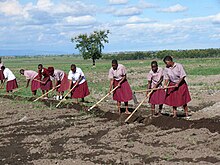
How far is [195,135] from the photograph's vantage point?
321 inches

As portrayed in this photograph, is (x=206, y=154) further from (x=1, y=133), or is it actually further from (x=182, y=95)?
(x=1, y=133)

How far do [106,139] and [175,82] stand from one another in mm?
2716

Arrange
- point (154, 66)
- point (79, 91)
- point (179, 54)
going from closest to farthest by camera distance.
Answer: point (154, 66), point (79, 91), point (179, 54)

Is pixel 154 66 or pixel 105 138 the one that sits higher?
pixel 154 66

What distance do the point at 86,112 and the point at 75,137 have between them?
3.61m

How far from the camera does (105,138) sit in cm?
868

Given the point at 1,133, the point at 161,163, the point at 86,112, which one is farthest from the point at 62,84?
the point at 161,163

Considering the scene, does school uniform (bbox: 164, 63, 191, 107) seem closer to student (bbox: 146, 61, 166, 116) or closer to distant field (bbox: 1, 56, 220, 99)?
student (bbox: 146, 61, 166, 116)

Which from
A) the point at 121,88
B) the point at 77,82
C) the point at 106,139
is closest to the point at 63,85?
the point at 77,82

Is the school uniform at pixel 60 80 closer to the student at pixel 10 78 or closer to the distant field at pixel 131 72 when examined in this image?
the distant field at pixel 131 72

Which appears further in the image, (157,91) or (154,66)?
(157,91)

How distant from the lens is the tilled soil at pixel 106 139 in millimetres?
6891

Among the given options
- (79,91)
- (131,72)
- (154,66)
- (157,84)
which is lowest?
(131,72)

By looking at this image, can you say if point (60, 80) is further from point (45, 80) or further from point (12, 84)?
point (12, 84)
